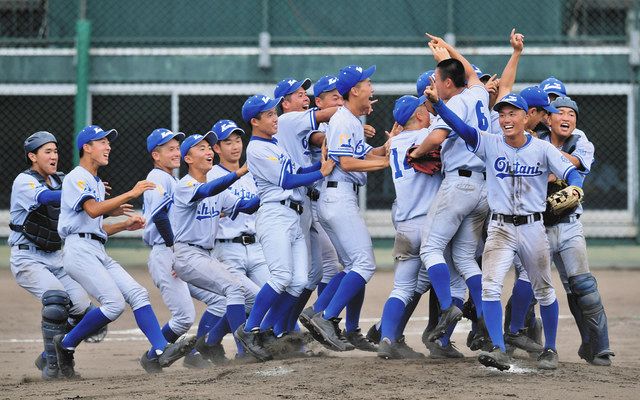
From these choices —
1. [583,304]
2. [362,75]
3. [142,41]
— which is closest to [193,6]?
[142,41]

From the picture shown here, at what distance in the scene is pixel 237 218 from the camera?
29.1ft

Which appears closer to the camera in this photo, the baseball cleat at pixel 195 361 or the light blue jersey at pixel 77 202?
the light blue jersey at pixel 77 202

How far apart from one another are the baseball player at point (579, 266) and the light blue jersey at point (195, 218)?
2364mm

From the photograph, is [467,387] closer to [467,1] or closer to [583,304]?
[583,304]

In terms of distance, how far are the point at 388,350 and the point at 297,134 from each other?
1733mm

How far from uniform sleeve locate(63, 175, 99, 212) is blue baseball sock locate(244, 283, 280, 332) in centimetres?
129

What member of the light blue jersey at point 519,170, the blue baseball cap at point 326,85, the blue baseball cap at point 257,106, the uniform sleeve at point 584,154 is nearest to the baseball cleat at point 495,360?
the light blue jersey at point 519,170

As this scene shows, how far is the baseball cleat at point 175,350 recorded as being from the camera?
26.0 ft

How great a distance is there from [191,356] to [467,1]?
9.78m

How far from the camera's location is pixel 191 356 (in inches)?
338

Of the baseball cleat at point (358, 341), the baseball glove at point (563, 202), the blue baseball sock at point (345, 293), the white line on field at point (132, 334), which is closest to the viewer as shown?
the baseball glove at point (563, 202)

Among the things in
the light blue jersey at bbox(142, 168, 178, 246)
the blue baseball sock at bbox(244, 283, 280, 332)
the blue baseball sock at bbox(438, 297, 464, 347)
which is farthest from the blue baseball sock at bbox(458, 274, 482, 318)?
the light blue jersey at bbox(142, 168, 178, 246)

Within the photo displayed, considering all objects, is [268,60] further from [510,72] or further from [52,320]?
[52,320]

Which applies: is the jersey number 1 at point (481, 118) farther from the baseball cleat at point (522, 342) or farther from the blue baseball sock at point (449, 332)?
the baseball cleat at point (522, 342)
